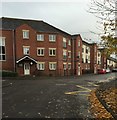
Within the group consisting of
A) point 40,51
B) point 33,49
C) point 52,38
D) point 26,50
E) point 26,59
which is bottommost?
point 26,59

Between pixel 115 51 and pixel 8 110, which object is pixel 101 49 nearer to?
pixel 115 51

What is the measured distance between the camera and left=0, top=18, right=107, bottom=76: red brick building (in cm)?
4122

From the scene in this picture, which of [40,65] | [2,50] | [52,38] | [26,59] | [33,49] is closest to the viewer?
[2,50]

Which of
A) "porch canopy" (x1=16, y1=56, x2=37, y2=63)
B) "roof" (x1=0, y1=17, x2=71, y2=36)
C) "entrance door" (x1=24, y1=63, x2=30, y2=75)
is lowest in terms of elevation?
"entrance door" (x1=24, y1=63, x2=30, y2=75)

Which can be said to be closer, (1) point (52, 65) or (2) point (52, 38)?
(1) point (52, 65)

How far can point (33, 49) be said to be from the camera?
1693 inches

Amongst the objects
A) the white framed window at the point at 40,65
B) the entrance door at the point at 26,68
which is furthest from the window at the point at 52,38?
the entrance door at the point at 26,68

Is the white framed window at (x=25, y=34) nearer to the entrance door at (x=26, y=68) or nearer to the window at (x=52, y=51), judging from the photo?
the entrance door at (x=26, y=68)

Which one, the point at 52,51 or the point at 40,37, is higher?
the point at 40,37

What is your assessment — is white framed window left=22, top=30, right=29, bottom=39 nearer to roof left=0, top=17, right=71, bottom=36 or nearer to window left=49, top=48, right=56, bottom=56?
roof left=0, top=17, right=71, bottom=36

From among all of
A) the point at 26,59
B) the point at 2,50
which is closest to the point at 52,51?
the point at 26,59

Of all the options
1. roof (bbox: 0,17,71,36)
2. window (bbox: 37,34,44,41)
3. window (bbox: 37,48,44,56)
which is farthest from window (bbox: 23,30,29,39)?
window (bbox: 37,48,44,56)

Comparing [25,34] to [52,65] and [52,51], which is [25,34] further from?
[52,65]

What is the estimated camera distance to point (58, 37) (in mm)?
46750
